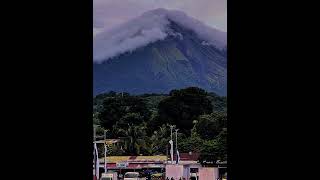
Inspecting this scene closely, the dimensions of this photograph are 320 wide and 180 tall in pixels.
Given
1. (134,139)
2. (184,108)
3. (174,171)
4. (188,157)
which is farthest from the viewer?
(184,108)

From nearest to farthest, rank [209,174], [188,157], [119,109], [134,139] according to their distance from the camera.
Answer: [209,174], [134,139], [188,157], [119,109]

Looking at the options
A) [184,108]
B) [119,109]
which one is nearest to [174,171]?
[184,108]

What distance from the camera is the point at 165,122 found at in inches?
729

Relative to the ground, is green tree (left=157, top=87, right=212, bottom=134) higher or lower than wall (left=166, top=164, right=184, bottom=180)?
higher

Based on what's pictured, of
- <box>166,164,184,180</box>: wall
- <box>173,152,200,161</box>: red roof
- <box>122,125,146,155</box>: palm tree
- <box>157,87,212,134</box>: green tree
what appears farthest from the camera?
<box>157,87,212,134</box>: green tree

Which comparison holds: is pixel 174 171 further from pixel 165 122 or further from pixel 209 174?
pixel 165 122

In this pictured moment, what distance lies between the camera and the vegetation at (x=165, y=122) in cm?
1792

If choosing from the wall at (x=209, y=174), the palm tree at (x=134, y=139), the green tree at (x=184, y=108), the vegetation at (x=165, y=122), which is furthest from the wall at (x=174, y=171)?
the green tree at (x=184, y=108)

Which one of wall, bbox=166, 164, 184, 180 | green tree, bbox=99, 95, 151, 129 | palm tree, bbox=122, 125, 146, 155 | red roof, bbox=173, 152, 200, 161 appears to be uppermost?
green tree, bbox=99, 95, 151, 129

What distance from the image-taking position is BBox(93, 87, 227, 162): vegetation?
58.8 feet

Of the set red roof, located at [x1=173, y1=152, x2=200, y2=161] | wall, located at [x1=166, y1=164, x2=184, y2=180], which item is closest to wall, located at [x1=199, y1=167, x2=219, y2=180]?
wall, located at [x1=166, y1=164, x2=184, y2=180]

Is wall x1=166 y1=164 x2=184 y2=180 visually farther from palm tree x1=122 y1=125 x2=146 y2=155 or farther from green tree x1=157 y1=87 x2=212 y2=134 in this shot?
green tree x1=157 y1=87 x2=212 y2=134

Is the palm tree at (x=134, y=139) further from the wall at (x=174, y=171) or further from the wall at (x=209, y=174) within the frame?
the wall at (x=209, y=174)
